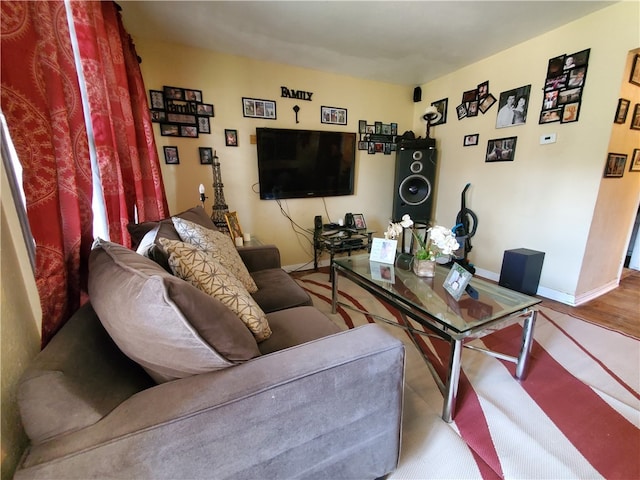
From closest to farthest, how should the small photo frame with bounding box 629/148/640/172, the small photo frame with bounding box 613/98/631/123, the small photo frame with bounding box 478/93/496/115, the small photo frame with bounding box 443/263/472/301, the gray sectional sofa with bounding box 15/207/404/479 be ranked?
the gray sectional sofa with bounding box 15/207/404/479, the small photo frame with bounding box 443/263/472/301, the small photo frame with bounding box 613/98/631/123, the small photo frame with bounding box 629/148/640/172, the small photo frame with bounding box 478/93/496/115

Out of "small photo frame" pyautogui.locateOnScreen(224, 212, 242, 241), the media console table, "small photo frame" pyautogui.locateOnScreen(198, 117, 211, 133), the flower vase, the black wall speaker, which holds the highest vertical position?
the black wall speaker

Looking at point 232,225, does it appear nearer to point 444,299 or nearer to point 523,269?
point 444,299

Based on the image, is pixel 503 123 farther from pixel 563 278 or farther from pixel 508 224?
pixel 563 278

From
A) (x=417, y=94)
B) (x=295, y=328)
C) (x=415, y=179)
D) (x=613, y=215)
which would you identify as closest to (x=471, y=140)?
(x=415, y=179)

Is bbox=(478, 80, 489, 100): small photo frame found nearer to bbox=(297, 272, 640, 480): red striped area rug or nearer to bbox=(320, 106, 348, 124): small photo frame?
bbox=(320, 106, 348, 124): small photo frame

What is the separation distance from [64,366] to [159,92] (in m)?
2.50

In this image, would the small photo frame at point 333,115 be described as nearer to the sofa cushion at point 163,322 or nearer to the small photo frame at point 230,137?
the small photo frame at point 230,137

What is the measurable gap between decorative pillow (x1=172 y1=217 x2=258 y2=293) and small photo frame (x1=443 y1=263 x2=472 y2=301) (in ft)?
3.62

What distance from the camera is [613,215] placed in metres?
2.26

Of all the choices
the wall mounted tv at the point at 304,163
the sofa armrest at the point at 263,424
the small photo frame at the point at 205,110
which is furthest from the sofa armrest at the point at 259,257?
the small photo frame at the point at 205,110

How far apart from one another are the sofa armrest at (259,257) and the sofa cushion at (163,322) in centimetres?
114

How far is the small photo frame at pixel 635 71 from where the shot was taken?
1.92m

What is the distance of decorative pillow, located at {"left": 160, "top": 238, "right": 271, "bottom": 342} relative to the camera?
0.92 meters

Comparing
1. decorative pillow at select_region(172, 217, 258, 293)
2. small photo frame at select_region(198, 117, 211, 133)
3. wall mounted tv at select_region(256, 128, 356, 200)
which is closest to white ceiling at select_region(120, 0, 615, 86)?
small photo frame at select_region(198, 117, 211, 133)
